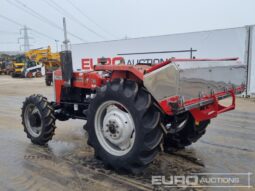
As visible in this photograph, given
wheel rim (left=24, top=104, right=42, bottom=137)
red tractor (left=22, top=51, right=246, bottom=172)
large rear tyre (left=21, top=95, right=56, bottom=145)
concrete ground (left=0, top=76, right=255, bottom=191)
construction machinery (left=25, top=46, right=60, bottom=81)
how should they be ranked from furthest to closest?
construction machinery (left=25, top=46, right=60, bottom=81) < wheel rim (left=24, top=104, right=42, bottom=137) < large rear tyre (left=21, top=95, right=56, bottom=145) < concrete ground (left=0, top=76, right=255, bottom=191) < red tractor (left=22, top=51, right=246, bottom=172)

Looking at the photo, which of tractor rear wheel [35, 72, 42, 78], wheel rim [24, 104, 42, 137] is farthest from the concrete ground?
tractor rear wheel [35, 72, 42, 78]

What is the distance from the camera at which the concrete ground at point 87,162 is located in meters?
3.48

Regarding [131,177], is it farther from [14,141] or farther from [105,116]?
[14,141]

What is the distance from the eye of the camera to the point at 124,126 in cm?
349

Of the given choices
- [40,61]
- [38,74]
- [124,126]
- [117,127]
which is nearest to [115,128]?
[117,127]

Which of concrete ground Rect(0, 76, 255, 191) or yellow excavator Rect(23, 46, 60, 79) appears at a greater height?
yellow excavator Rect(23, 46, 60, 79)

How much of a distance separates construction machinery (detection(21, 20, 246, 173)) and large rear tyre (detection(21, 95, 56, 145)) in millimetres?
59

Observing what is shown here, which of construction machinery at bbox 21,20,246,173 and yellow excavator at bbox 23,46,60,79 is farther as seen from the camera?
yellow excavator at bbox 23,46,60,79

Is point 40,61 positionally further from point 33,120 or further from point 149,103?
point 149,103

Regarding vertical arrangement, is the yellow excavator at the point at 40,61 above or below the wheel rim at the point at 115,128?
above

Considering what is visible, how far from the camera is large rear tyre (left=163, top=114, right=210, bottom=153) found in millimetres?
4414

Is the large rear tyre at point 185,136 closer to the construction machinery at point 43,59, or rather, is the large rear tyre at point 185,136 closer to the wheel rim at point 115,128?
the wheel rim at point 115,128

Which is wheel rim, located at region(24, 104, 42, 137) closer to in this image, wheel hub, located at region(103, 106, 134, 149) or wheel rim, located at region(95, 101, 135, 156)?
wheel rim, located at region(95, 101, 135, 156)

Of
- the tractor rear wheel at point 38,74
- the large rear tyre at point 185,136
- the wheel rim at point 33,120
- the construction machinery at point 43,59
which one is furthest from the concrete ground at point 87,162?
the tractor rear wheel at point 38,74
